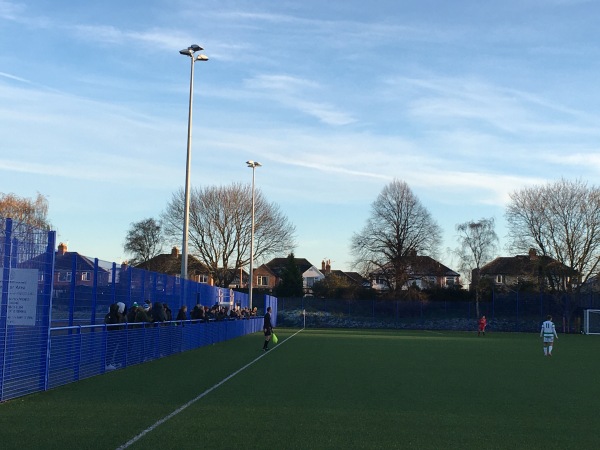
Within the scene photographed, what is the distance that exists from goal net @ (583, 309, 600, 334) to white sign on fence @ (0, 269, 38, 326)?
58.7 meters

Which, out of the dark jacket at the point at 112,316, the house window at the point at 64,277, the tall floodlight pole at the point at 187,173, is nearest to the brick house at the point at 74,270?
the house window at the point at 64,277

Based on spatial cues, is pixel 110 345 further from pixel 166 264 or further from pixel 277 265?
pixel 277 265

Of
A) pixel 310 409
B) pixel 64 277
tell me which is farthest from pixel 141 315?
pixel 310 409

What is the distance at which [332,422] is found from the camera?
35.8ft

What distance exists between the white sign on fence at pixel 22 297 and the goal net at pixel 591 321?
58726 mm

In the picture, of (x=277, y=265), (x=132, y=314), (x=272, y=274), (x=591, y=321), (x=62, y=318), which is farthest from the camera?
(x=277, y=265)

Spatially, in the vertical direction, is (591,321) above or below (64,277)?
below

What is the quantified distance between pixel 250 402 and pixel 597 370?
1378 cm

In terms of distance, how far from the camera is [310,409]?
1227cm

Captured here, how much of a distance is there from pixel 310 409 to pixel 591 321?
5914cm

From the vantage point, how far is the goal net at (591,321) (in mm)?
64812

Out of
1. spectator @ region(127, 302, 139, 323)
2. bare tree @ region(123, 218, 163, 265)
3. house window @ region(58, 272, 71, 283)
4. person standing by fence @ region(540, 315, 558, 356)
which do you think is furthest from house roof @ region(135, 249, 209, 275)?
house window @ region(58, 272, 71, 283)

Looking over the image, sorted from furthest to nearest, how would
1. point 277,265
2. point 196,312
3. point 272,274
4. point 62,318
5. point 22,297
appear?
point 277,265, point 272,274, point 196,312, point 62,318, point 22,297

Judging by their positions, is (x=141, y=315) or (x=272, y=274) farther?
(x=272, y=274)
